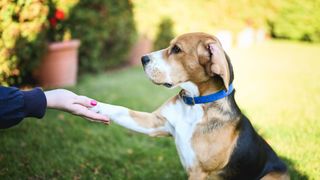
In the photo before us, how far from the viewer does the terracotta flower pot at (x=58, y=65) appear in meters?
7.21

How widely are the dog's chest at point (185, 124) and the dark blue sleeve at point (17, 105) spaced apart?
4.20 ft

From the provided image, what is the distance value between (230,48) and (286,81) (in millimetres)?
5125

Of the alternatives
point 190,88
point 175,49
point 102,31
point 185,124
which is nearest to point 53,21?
point 102,31

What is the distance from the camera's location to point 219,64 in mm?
3260

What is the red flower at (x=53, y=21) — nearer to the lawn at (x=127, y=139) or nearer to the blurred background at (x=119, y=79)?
the blurred background at (x=119, y=79)

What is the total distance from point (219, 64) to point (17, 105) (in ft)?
5.46

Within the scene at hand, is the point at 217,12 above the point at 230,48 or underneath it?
above

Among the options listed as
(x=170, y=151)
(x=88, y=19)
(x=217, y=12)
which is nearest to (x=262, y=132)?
(x=170, y=151)

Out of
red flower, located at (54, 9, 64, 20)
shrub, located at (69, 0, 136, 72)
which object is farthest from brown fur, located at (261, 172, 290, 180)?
shrub, located at (69, 0, 136, 72)

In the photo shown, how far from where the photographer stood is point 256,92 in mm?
8297

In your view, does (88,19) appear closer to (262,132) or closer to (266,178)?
(262,132)

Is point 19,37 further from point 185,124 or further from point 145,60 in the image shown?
point 185,124

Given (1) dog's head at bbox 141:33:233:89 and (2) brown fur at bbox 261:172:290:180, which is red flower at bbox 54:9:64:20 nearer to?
(1) dog's head at bbox 141:33:233:89

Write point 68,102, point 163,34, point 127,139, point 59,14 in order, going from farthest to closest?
point 163,34, point 59,14, point 127,139, point 68,102
